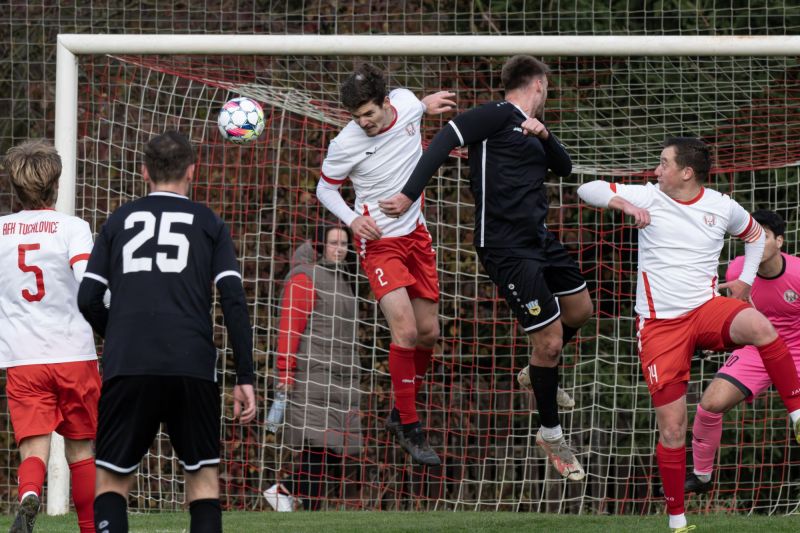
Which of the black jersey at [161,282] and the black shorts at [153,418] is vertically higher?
the black jersey at [161,282]

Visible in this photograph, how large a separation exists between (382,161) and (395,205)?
70 centimetres

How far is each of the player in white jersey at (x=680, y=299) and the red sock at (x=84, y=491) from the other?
292 cm

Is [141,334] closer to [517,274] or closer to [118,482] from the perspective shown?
[118,482]

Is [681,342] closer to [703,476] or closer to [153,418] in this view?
[703,476]

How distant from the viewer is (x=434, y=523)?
726cm

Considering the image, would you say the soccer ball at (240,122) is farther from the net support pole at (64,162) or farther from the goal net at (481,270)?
the net support pole at (64,162)

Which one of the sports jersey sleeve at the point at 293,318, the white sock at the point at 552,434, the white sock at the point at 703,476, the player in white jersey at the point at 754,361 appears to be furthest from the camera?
the sports jersey sleeve at the point at 293,318

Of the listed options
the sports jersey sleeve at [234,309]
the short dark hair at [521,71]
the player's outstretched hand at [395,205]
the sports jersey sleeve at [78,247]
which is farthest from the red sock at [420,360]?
the sports jersey sleeve at [234,309]

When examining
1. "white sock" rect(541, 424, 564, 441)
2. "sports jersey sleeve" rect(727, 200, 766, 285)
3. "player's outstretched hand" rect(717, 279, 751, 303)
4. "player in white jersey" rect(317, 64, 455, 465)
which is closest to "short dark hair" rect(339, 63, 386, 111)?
"player in white jersey" rect(317, 64, 455, 465)

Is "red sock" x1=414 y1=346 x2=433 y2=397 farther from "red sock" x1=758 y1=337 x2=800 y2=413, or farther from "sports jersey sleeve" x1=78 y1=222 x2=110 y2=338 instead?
"sports jersey sleeve" x1=78 y1=222 x2=110 y2=338

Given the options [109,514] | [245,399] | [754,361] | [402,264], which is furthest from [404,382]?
[109,514]

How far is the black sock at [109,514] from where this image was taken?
4633 mm

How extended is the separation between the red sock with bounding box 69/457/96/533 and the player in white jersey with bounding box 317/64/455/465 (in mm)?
2012

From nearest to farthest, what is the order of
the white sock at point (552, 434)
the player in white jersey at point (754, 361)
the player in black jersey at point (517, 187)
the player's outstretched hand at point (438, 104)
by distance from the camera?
the player in black jersey at point (517, 187)
the white sock at point (552, 434)
the player's outstretched hand at point (438, 104)
the player in white jersey at point (754, 361)
